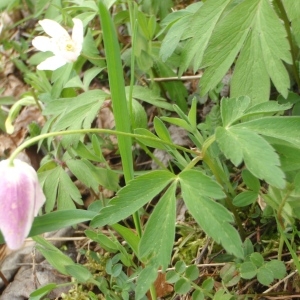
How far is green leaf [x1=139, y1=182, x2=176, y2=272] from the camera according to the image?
1.20m

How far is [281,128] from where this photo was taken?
4.03ft

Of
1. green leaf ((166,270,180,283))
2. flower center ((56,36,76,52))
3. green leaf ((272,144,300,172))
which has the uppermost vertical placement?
flower center ((56,36,76,52))

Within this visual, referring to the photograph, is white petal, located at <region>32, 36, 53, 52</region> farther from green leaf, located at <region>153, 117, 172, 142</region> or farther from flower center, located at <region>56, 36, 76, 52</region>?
green leaf, located at <region>153, 117, 172, 142</region>

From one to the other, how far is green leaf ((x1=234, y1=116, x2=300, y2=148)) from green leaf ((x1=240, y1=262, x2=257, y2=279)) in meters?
0.38

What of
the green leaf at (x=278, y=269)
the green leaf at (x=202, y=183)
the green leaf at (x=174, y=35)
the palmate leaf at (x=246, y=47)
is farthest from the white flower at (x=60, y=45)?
the green leaf at (x=278, y=269)

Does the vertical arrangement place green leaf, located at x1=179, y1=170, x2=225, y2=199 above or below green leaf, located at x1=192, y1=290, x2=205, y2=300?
above

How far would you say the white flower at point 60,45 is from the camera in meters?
1.82

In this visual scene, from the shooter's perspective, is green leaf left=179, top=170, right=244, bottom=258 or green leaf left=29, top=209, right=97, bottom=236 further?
green leaf left=29, top=209, right=97, bottom=236

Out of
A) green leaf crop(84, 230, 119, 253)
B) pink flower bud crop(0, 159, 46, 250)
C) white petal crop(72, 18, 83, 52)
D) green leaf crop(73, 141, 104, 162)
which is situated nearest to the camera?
pink flower bud crop(0, 159, 46, 250)

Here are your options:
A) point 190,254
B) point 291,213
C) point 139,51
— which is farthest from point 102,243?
point 139,51

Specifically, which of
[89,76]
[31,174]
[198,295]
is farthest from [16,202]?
[89,76]

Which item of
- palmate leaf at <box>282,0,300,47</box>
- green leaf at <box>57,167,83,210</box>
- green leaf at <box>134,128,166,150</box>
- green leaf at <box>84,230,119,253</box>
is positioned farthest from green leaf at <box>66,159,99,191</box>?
palmate leaf at <box>282,0,300,47</box>

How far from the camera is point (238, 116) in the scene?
1.28m

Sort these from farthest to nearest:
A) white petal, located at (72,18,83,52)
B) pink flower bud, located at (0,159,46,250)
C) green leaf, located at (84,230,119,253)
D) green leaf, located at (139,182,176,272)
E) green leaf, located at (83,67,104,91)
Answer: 1. green leaf, located at (83,67,104,91)
2. white petal, located at (72,18,83,52)
3. green leaf, located at (84,230,119,253)
4. green leaf, located at (139,182,176,272)
5. pink flower bud, located at (0,159,46,250)
